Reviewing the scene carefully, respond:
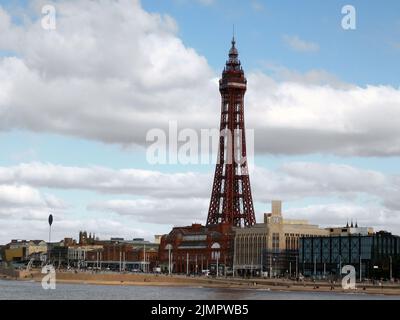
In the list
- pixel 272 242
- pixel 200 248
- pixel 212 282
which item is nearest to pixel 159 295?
pixel 212 282

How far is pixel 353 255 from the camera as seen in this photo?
15850 centimetres

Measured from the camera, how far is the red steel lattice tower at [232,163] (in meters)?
181

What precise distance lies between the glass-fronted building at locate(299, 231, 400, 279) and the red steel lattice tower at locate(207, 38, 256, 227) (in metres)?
17.5

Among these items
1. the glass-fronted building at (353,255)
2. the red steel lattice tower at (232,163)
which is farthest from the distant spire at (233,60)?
the glass-fronted building at (353,255)

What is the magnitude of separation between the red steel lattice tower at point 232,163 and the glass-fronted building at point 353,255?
17522 millimetres

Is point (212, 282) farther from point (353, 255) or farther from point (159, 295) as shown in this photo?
point (159, 295)

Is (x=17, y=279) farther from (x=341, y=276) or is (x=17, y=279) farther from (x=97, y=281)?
(x=341, y=276)

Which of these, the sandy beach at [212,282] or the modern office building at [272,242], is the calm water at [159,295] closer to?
the sandy beach at [212,282]

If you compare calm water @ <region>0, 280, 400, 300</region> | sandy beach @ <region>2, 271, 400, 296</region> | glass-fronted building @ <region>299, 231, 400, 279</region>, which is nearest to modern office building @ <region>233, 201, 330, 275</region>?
glass-fronted building @ <region>299, 231, 400, 279</region>

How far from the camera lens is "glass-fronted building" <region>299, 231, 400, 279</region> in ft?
510

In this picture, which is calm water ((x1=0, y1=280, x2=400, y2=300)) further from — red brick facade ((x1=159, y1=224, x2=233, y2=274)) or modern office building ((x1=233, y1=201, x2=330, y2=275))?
red brick facade ((x1=159, y1=224, x2=233, y2=274))

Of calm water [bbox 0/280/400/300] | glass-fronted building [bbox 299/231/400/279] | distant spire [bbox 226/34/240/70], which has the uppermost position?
distant spire [bbox 226/34/240/70]
